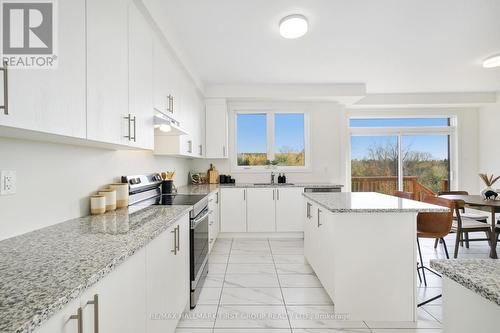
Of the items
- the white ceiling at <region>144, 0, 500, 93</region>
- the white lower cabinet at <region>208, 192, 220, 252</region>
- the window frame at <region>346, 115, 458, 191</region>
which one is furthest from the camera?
the window frame at <region>346, 115, 458, 191</region>

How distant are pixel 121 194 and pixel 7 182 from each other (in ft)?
2.86

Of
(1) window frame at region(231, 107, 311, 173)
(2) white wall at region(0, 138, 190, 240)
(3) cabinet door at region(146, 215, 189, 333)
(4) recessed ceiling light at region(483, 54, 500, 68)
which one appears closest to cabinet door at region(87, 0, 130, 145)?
(2) white wall at region(0, 138, 190, 240)

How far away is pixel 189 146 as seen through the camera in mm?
3443

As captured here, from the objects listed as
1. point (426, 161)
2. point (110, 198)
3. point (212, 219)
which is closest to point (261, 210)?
point (212, 219)

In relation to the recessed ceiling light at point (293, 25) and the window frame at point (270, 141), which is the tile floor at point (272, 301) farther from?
the recessed ceiling light at point (293, 25)

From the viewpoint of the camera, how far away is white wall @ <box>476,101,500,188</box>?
4871 millimetres

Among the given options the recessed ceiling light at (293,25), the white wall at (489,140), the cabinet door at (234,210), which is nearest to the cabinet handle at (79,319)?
the recessed ceiling light at (293,25)

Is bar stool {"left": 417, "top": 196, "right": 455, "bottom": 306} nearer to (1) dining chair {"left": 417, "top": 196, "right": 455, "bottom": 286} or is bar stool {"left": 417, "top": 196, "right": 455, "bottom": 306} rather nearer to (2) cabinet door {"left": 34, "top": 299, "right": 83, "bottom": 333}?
(1) dining chair {"left": 417, "top": 196, "right": 455, "bottom": 286}

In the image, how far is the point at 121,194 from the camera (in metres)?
2.05

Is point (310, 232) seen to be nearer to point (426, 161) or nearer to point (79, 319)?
point (79, 319)

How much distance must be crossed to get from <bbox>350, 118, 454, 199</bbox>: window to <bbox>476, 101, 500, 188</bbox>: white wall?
21.1 inches

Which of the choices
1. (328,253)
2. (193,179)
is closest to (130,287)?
(328,253)

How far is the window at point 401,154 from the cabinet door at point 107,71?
15.7ft

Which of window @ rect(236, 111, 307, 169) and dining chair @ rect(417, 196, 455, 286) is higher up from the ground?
window @ rect(236, 111, 307, 169)
